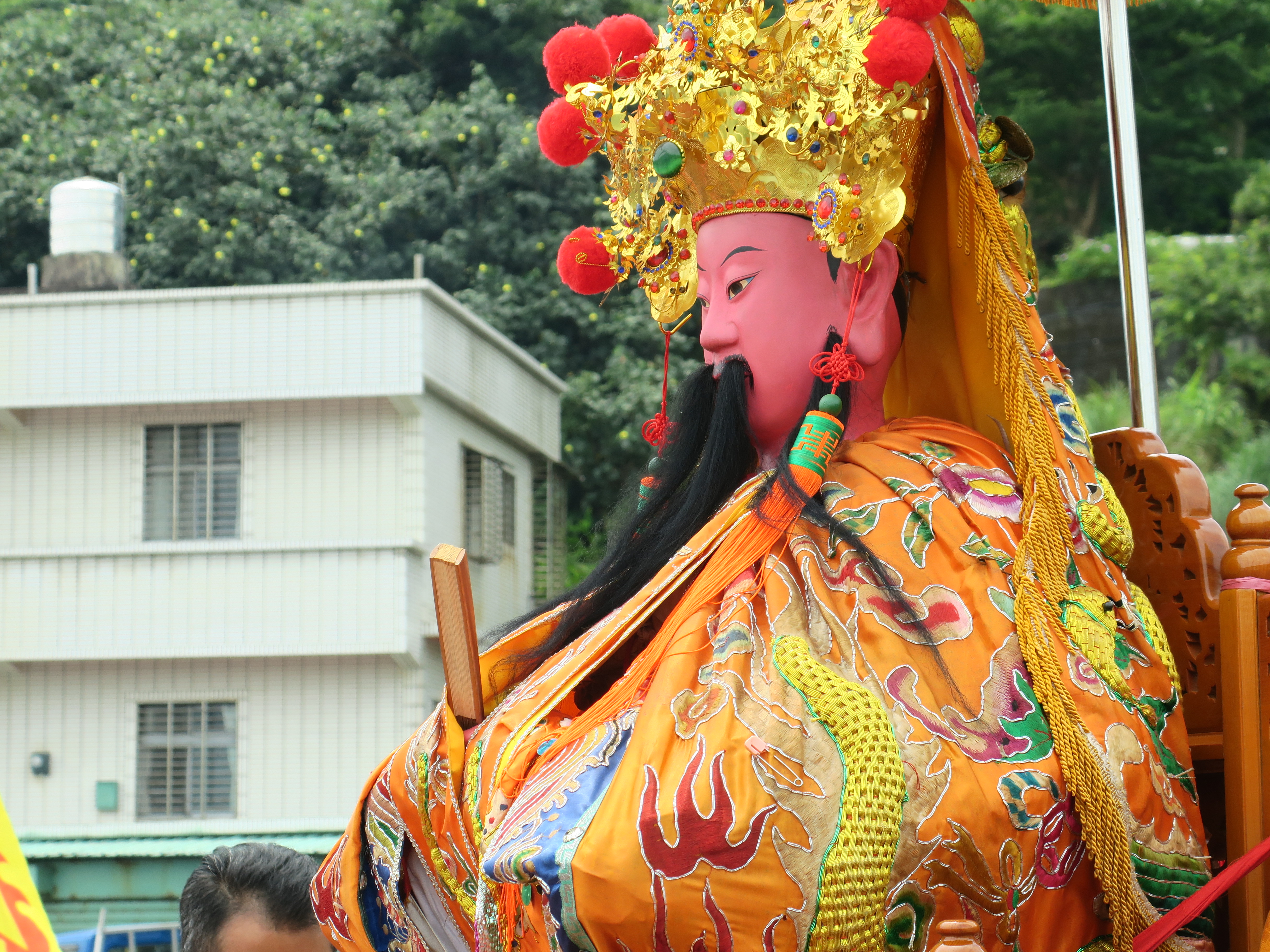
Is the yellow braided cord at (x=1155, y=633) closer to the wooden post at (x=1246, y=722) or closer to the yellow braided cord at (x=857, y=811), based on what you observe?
the wooden post at (x=1246, y=722)

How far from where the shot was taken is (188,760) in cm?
1325

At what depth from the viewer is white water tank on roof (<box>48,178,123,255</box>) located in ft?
49.7

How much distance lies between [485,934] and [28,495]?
12297 millimetres

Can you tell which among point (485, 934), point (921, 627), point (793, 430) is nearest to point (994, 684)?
point (921, 627)

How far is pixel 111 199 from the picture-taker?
1543 cm

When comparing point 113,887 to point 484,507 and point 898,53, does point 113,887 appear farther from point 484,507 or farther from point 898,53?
point 898,53

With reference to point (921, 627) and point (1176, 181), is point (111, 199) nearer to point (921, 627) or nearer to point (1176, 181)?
point (1176, 181)

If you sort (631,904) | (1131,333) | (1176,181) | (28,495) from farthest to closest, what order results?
1. (1176,181)
2. (28,495)
3. (1131,333)
4. (631,904)

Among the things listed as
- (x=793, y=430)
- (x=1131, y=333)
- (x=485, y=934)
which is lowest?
(x=485, y=934)

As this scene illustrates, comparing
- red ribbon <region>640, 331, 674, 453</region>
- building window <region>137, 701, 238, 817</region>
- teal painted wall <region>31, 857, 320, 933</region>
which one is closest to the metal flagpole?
red ribbon <region>640, 331, 674, 453</region>

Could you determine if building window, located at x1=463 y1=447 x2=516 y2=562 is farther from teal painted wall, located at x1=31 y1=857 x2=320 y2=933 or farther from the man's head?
the man's head

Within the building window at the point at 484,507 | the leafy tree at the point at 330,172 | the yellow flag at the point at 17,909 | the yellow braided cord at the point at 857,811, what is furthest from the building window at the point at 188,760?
the yellow flag at the point at 17,909

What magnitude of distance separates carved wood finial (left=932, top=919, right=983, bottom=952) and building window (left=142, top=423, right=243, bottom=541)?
1235cm

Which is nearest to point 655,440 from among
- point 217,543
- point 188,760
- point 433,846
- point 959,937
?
point 433,846
